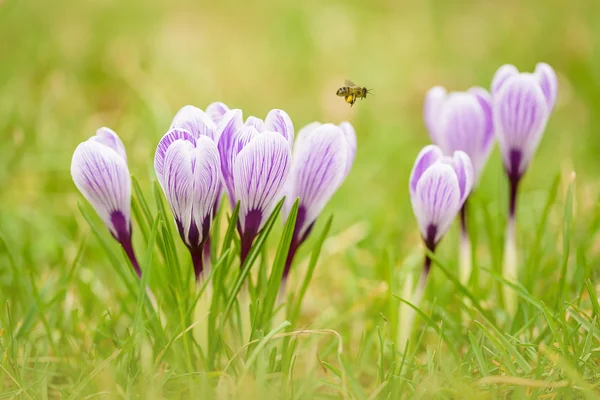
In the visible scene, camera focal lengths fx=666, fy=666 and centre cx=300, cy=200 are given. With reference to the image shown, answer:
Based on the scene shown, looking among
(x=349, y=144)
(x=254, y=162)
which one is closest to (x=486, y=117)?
(x=349, y=144)

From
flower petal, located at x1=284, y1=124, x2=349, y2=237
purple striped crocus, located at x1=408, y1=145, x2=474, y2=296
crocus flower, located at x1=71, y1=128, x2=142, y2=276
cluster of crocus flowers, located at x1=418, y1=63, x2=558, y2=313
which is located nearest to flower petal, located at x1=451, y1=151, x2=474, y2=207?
purple striped crocus, located at x1=408, y1=145, x2=474, y2=296

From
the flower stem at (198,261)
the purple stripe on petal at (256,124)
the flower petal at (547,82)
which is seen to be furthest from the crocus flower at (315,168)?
the flower petal at (547,82)

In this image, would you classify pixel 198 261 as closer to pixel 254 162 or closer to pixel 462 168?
pixel 254 162

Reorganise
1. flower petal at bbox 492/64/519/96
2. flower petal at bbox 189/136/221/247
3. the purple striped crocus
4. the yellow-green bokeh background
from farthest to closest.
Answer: the yellow-green bokeh background, flower petal at bbox 492/64/519/96, the purple striped crocus, flower petal at bbox 189/136/221/247

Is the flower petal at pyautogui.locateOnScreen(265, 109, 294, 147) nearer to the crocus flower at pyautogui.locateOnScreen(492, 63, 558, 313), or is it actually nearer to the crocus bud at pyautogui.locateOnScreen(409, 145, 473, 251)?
the crocus bud at pyautogui.locateOnScreen(409, 145, 473, 251)

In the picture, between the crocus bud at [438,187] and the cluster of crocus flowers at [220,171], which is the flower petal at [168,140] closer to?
the cluster of crocus flowers at [220,171]
